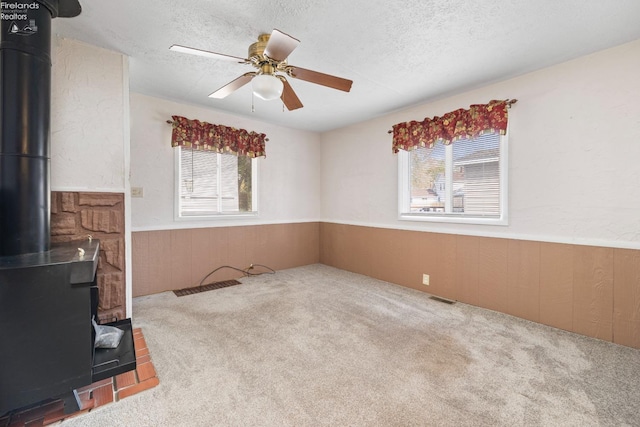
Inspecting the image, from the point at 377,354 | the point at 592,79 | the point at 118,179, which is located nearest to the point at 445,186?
the point at 592,79

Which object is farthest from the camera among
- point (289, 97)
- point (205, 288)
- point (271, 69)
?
point (205, 288)

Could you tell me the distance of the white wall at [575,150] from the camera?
87.4 inches

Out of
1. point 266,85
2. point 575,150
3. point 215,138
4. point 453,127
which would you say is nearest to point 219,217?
point 215,138

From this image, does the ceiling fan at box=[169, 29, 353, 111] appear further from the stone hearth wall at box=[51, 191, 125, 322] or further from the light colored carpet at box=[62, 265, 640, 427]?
the light colored carpet at box=[62, 265, 640, 427]

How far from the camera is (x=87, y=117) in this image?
2.25 metres

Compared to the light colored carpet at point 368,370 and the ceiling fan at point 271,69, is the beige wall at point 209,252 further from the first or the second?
the ceiling fan at point 271,69

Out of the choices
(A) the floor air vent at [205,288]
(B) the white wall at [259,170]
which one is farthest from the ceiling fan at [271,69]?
(A) the floor air vent at [205,288]

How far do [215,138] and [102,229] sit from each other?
190 cm

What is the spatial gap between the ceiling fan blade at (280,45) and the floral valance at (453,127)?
2230 millimetres

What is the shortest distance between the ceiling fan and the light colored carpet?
1.93 meters

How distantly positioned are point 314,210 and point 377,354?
130 inches

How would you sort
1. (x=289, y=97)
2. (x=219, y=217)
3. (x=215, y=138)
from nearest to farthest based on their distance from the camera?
(x=289, y=97) → (x=215, y=138) → (x=219, y=217)

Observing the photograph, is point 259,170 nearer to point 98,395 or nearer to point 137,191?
point 137,191

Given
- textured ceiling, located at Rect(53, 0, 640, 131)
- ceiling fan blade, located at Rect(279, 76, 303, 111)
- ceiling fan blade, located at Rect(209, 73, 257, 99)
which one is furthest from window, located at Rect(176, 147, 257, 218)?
ceiling fan blade, located at Rect(279, 76, 303, 111)
